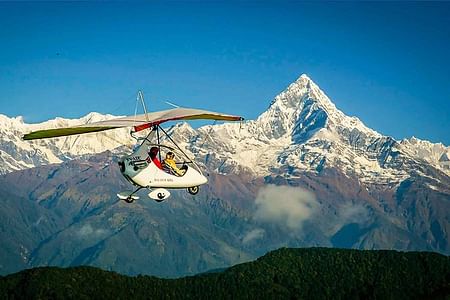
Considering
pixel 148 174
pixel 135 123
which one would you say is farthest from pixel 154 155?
pixel 135 123

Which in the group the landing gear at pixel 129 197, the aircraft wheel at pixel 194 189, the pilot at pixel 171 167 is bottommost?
the landing gear at pixel 129 197

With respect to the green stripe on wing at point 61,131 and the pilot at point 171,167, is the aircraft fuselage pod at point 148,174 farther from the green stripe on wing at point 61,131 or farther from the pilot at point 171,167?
the green stripe on wing at point 61,131

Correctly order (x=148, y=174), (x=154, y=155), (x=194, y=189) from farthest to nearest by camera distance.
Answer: (x=194, y=189) < (x=154, y=155) < (x=148, y=174)

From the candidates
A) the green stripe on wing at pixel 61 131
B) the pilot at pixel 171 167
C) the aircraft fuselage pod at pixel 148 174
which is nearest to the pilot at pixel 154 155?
the aircraft fuselage pod at pixel 148 174

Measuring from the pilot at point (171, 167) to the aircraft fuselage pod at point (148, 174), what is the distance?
0.61 meters

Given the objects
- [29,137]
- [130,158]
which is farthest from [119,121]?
[29,137]

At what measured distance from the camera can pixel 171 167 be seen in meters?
89.5

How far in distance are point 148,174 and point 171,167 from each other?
4.02m

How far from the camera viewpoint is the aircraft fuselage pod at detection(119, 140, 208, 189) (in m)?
85.9

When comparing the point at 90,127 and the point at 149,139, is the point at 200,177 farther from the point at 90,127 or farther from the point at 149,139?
the point at 90,127

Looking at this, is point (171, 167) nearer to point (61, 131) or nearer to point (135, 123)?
point (135, 123)

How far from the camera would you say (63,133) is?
84312 millimetres

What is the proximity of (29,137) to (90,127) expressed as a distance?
973 cm

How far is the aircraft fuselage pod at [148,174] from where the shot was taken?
8594cm
